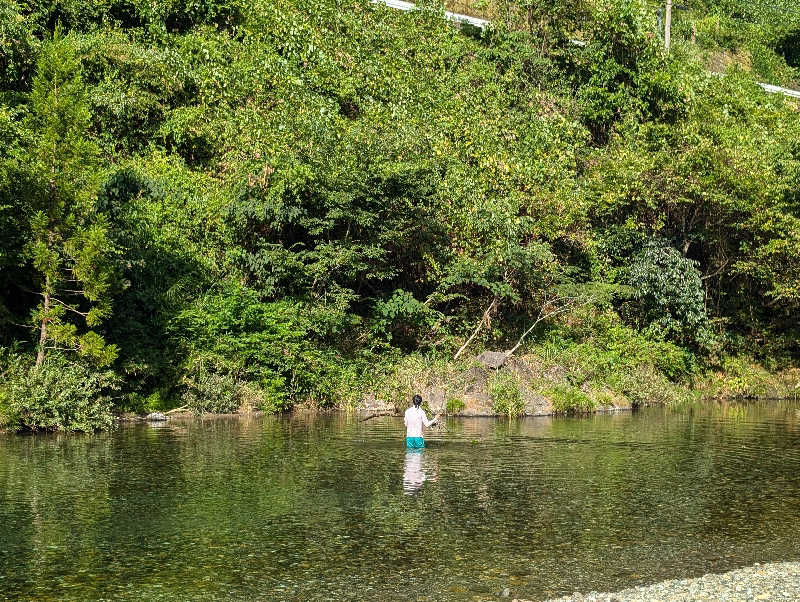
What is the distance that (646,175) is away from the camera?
1710 inches

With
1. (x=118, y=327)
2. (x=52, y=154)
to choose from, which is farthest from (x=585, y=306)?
(x=52, y=154)

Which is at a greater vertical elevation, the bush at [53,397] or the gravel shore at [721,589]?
the bush at [53,397]

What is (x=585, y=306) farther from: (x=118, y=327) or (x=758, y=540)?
(x=758, y=540)

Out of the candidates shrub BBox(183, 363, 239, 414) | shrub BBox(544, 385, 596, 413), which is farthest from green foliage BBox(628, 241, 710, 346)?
shrub BBox(183, 363, 239, 414)

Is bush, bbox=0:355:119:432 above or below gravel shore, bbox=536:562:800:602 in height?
above

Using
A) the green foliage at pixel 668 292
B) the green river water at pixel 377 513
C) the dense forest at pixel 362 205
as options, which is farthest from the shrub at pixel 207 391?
the green foliage at pixel 668 292

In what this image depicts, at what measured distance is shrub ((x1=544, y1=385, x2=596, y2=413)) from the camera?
34.8 meters

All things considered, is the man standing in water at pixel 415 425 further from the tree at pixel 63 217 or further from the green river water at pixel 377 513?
the tree at pixel 63 217

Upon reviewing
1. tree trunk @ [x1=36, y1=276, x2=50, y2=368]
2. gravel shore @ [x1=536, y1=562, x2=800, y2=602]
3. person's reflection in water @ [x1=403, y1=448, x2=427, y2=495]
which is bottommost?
gravel shore @ [x1=536, y1=562, x2=800, y2=602]

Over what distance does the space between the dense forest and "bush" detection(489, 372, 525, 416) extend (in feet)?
6.58

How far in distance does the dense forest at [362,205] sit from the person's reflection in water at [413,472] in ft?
31.4

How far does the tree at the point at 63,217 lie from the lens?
87.8 ft

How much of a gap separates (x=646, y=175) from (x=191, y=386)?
2344 cm

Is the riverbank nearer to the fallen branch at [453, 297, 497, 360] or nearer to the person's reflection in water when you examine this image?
the fallen branch at [453, 297, 497, 360]
